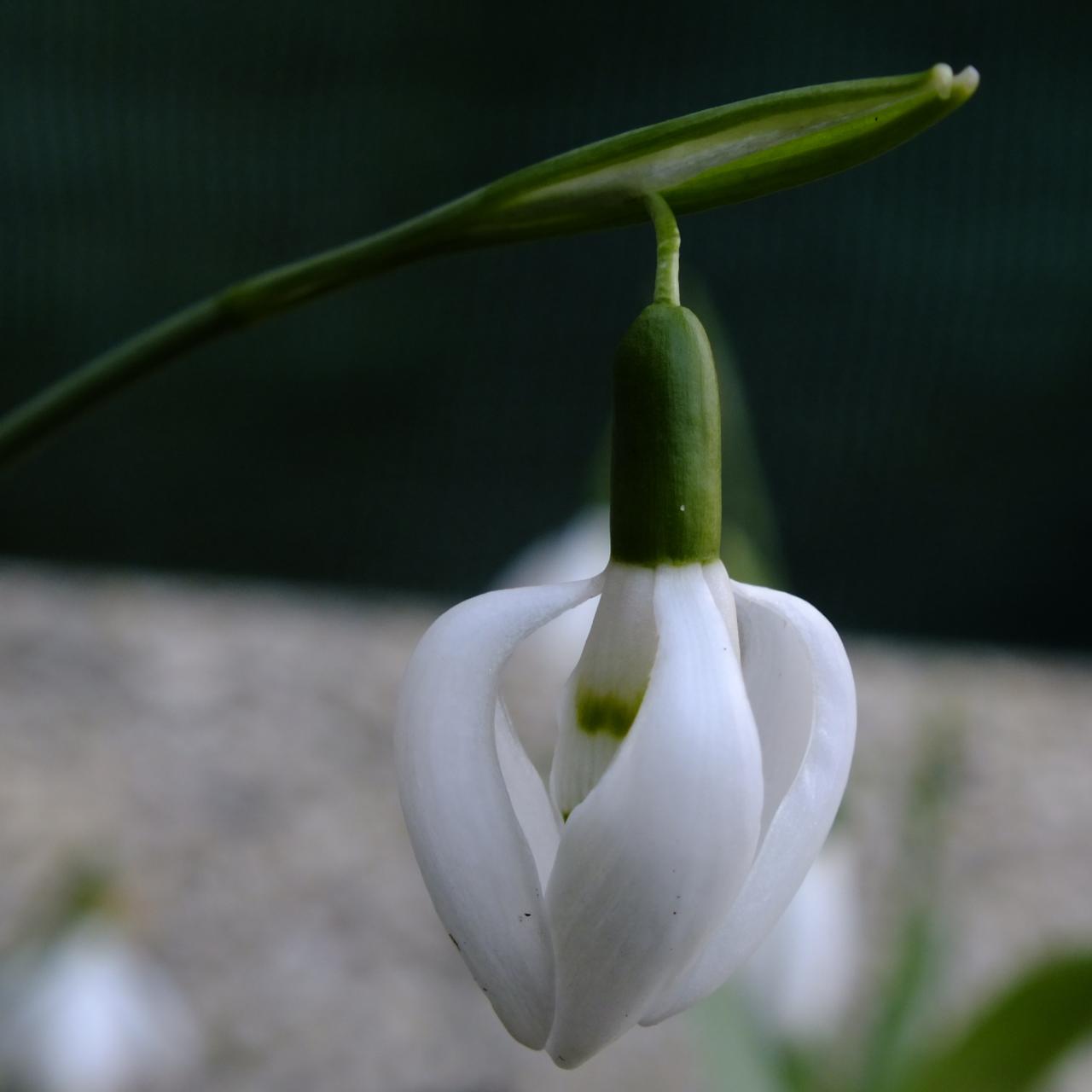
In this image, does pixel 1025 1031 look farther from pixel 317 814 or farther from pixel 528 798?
pixel 317 814

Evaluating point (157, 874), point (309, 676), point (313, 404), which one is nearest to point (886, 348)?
point (313, 404)

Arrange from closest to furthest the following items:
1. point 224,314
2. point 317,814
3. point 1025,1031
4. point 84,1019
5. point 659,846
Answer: point 659,846, point 224,314, point 1025,1031, point 84,1019, point 317,814

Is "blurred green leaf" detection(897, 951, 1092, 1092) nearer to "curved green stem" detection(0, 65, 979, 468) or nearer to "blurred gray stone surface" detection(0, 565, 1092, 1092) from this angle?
"blurred gray stone surface" detection(0, 565, 1092, 1092)

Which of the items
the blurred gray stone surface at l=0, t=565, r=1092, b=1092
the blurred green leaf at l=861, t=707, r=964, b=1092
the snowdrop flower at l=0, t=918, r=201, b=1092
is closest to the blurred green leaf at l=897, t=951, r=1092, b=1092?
the blurred green leaf at l=861, t=707, r=964, b=1092

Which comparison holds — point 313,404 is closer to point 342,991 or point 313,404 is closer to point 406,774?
point 342,991

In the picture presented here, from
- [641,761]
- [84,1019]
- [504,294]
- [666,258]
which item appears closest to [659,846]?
[641,761]

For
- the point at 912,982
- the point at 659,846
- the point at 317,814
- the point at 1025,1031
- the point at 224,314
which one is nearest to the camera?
the point at 659,846

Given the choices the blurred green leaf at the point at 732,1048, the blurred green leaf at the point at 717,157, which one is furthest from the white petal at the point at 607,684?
the blurred green leaf at the point at 732,1048
